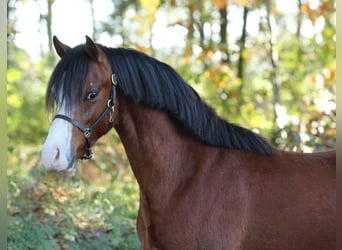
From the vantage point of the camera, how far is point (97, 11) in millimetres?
13070

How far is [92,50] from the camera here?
8.92 ft

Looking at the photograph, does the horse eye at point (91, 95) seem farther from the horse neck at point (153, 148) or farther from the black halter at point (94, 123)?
the horse neck at point (153, 148)

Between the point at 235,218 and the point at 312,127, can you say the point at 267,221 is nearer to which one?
the point at 235,218

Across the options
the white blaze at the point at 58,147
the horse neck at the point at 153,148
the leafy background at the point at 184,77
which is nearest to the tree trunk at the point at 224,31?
the leafy background at the point at 184,77

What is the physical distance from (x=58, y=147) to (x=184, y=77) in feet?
18.6

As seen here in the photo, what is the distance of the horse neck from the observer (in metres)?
2.91

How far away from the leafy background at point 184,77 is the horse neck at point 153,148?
1.82 metres

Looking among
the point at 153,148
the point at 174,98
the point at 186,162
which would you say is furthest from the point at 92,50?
the point at 186,162

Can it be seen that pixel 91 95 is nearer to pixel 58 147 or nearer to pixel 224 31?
pixel 58 147

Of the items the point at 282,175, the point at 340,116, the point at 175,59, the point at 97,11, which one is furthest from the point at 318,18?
the point at 340,116

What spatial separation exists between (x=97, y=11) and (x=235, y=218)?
1106 centimetres

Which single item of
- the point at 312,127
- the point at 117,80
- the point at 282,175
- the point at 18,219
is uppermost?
the point at 117,80

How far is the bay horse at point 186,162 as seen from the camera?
272 centimetres

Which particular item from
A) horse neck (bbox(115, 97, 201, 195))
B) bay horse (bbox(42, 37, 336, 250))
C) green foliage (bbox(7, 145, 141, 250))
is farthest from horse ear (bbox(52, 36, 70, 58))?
green foliage (bbox(7, 145, 141, 250))
